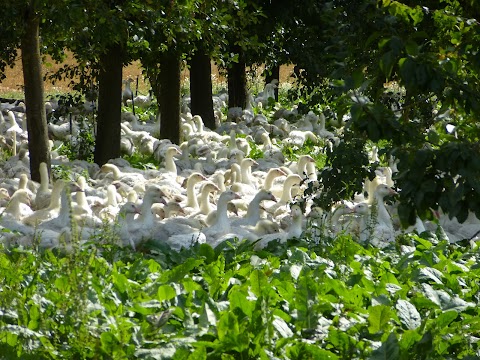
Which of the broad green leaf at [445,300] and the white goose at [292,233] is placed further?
the white goose at [292,233]

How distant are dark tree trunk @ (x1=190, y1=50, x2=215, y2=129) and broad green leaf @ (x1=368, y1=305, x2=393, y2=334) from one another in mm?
15494

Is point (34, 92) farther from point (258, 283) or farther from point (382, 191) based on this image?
point (258, 283)

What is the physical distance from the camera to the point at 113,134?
1628 centimetres

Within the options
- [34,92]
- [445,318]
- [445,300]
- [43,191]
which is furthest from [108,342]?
[34,92]

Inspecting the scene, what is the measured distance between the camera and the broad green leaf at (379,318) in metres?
6.07

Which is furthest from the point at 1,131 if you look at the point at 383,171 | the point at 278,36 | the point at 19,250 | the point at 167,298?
the point at 167,298

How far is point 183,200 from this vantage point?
13.2m

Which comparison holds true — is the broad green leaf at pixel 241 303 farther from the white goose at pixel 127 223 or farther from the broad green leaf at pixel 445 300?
the white goose at pixel 127 223

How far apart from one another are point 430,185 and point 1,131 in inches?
579

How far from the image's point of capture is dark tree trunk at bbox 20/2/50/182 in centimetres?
1296

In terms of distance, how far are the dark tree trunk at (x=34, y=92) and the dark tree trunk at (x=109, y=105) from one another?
248cm

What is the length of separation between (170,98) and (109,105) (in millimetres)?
2726

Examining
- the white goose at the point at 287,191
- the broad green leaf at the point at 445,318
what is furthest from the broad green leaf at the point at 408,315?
the white goose at the point at 287,191

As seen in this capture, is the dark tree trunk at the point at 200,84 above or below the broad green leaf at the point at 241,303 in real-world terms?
above
